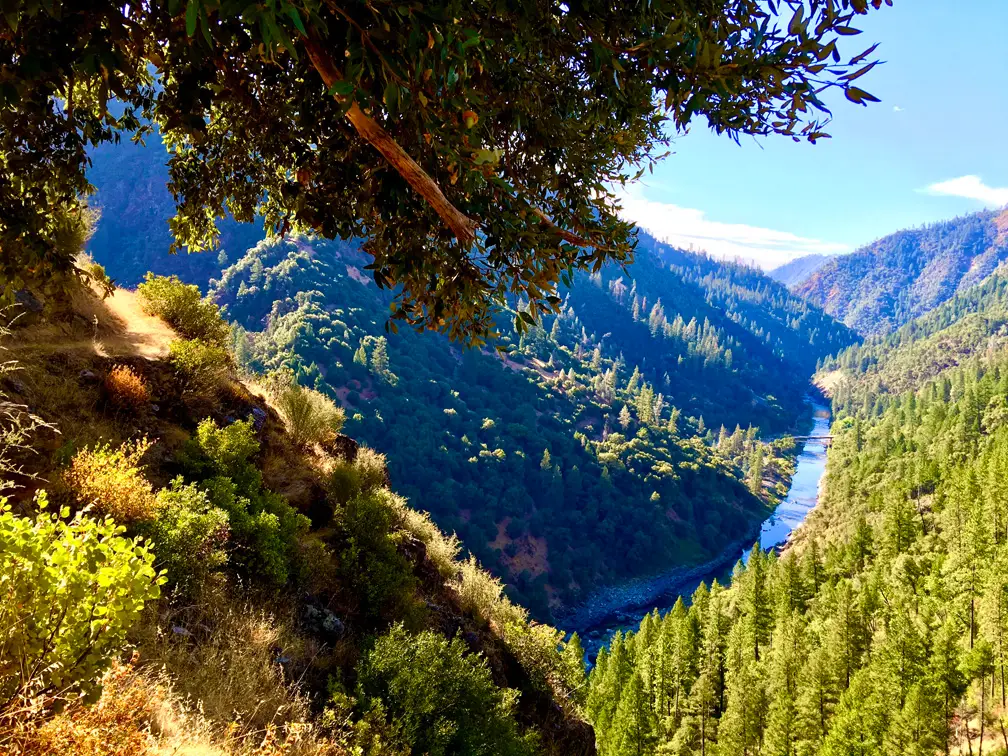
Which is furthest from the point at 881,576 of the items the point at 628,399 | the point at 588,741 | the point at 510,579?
the point at 628,399

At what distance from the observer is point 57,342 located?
946 centimetres

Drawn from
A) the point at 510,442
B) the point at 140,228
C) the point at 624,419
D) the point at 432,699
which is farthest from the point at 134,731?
the point at 140,228

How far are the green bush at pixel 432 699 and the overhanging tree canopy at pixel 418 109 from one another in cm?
572

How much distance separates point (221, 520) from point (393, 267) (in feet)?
18.8

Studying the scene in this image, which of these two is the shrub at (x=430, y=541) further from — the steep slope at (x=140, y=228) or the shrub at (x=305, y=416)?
the steep slope at (x=140, y=228)

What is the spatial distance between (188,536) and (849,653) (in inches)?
1423

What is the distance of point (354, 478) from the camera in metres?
11.6

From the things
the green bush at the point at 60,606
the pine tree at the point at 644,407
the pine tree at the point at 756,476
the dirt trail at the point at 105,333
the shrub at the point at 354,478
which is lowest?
the green bush at the point at 60,606

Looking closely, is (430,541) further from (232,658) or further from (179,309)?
(232,658)

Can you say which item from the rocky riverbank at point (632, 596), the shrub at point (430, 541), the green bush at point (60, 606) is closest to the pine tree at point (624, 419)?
the rocky riverbank at point (632, 596)

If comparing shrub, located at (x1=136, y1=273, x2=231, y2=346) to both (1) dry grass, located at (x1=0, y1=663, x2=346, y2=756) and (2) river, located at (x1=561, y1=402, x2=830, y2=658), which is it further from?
(2) river, located at (x1=561, y1=402, x2=830, y2=658)

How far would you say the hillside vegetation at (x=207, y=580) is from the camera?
2416 mm

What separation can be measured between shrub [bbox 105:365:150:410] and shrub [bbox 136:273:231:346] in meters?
2.93

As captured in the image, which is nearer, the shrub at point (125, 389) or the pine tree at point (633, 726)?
the shrub at point (125, 389)
